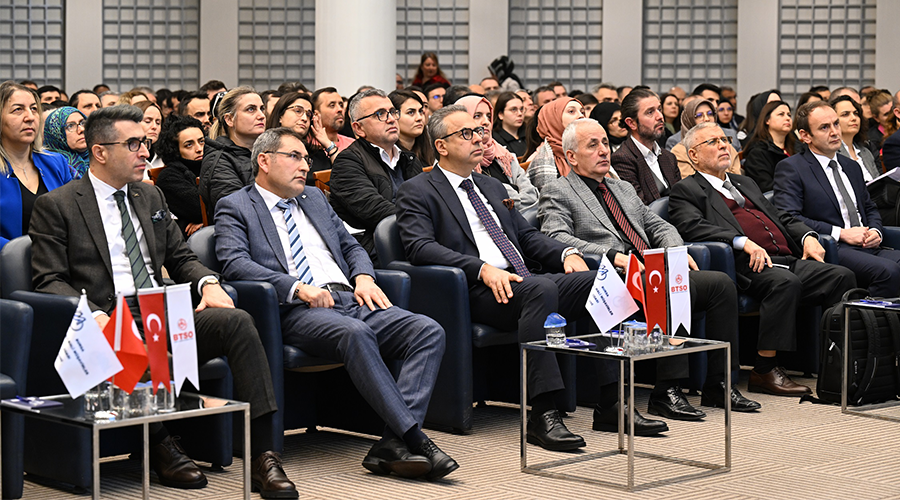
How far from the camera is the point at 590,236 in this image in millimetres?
5191

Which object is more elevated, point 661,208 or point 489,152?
point 489,152

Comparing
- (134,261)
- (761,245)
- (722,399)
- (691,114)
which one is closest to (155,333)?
(134,261)

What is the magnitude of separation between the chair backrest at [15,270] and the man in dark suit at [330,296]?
674 millimetres

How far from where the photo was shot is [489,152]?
600 cm

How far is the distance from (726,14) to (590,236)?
840 centimetres

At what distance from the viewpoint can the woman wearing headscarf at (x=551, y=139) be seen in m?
5.79

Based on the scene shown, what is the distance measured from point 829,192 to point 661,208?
1187 millimetres

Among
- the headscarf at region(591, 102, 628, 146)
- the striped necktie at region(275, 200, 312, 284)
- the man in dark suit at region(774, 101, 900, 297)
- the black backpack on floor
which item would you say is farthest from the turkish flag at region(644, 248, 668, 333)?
the headscarf at region(591, 102, 628, 146)

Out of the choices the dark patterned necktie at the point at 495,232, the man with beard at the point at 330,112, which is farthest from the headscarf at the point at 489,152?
the dark patterned necktie at the point at 495,232

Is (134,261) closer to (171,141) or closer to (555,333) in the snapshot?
(555,333)

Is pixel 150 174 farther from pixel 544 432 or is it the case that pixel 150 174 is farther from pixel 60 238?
pixel 544 432

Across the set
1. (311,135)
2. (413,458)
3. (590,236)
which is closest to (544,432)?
(413,458)

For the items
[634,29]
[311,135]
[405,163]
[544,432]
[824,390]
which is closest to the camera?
[544,432]

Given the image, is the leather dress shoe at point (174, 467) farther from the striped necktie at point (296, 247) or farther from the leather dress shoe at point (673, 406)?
the leather dress shoe at point (673, 406)
